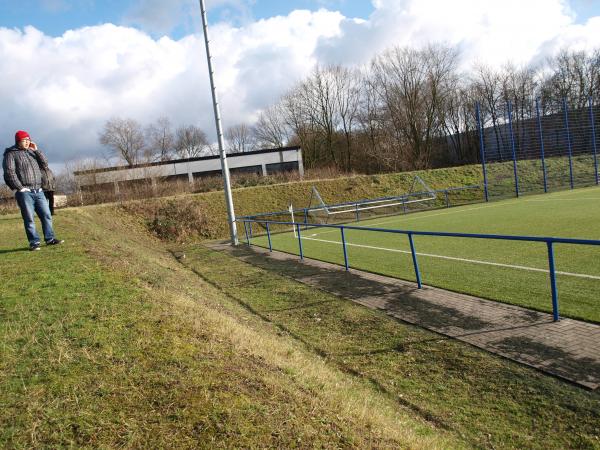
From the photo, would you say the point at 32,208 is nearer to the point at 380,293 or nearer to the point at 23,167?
the point at 23,167

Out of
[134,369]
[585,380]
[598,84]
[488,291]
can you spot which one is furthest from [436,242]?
[598,84]

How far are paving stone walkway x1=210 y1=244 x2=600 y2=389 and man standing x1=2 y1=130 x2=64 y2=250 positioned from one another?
5190 millimetres

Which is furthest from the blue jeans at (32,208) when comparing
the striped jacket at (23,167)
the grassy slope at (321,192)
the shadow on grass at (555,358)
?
the grassy slope at (321,192)

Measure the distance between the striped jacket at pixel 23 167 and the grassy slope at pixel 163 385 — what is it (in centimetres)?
258

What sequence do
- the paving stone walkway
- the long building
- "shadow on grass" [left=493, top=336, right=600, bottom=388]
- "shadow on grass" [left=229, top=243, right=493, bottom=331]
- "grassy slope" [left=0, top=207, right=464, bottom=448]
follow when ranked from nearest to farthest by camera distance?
"grassy slope" [left=0, top=207, right=464, bottom=448] < "shadow on grass" [left=493, top=336, right=600, bottom=388] < the paving stone walkway < "shadow on grass" [left=229, top=243, right=493, bottom=331] < the long building

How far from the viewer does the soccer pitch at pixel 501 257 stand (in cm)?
607

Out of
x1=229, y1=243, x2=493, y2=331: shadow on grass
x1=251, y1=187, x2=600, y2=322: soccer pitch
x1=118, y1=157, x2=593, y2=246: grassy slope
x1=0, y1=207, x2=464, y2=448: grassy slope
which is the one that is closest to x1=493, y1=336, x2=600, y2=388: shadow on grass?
x1=229, y1=243, x2=493, y2=331: shadow on grass

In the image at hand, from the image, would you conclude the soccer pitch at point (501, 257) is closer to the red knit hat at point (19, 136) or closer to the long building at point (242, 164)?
the red knit hat at point (19, 136)

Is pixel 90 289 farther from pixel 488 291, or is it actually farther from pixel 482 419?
pixel 488 291

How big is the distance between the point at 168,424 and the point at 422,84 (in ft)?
162

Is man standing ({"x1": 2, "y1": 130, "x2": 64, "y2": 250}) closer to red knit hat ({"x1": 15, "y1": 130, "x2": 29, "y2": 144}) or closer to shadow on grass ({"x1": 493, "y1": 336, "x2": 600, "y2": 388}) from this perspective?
red knit hat ({"x1": 15, "y1": 130, "x2": 29, "y2": 144})

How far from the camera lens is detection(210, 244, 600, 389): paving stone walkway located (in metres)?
4.02

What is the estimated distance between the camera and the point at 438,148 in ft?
172

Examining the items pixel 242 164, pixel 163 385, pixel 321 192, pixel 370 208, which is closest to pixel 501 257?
pixel 163 385
